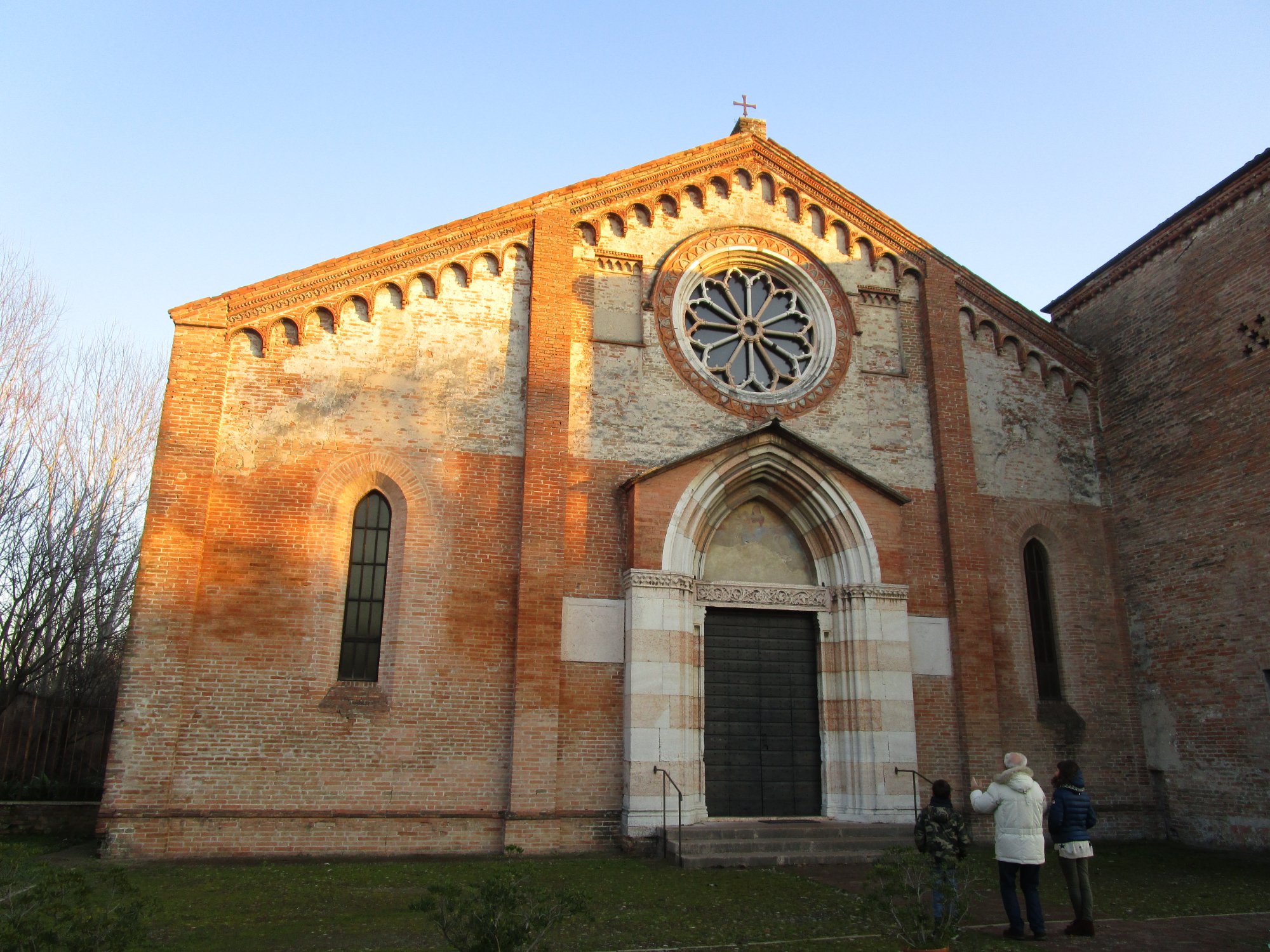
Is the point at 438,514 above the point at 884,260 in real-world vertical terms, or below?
below

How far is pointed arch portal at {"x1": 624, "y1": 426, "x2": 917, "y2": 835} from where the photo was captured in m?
13.2

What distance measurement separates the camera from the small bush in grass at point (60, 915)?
510 cm

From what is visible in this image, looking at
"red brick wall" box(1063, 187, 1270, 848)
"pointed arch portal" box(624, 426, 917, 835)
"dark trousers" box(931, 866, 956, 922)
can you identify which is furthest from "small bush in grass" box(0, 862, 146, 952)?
"red brick wall" box(1063, 187, 1270, 848)

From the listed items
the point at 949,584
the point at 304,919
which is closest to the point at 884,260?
the point at 949,584

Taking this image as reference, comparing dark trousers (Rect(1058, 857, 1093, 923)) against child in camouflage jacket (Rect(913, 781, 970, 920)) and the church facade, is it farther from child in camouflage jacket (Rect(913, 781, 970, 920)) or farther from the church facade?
the church facade

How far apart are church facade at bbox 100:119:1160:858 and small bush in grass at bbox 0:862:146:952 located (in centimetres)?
606

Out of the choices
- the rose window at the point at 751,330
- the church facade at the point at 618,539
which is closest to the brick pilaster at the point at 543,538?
the church facade at the point at 618,539

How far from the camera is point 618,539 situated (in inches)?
548

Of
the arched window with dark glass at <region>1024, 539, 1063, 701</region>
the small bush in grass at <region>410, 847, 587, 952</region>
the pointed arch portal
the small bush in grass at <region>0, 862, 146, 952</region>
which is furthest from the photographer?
the arched window with dark glass at <region>1024, 539, 1063, 701</region>

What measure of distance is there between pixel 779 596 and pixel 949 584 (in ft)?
9.15

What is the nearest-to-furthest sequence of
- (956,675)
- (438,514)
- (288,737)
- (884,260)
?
(288,737)
(438,514)
(956,675)
(884,260)

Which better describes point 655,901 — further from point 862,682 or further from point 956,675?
point 956,675

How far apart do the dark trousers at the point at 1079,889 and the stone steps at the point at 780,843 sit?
10.8 feet

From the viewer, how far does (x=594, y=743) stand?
13.0 meters
